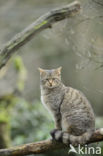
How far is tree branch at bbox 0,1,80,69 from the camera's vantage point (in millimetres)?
5504

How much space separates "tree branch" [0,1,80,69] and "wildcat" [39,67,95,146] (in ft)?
1.75

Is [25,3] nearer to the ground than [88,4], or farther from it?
farther from it

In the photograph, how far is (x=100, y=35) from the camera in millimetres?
6391

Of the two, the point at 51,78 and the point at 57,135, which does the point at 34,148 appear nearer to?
the point at 57,135

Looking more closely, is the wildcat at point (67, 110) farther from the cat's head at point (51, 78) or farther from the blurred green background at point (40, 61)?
the blurred green background at point (40, 61)

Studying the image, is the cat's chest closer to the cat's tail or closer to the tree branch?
the cat's tail

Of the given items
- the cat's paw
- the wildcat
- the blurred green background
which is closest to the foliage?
the blurred green background

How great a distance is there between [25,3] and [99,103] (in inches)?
169

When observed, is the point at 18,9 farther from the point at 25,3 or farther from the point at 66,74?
the point at 66,74

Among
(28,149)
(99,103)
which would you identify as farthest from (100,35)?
(99,103)

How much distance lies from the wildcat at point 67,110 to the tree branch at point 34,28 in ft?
1.75

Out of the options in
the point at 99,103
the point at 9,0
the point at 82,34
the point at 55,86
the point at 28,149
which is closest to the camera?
the point at 28,149

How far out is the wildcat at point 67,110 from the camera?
507 centimetres

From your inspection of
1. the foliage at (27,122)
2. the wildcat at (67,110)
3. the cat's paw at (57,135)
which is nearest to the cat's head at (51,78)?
the wildcat at (67,110)
